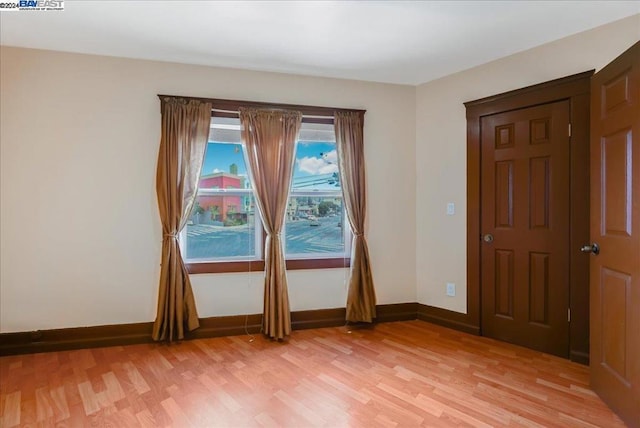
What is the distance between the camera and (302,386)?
7.74 ft

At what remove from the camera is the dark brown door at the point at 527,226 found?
2793 millimetres

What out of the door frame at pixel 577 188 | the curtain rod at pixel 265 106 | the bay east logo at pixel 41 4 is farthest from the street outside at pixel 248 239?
the door frame at pixel 577 188

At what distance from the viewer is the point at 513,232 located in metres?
3.08

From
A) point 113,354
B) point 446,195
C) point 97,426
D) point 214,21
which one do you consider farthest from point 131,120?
point 446,195

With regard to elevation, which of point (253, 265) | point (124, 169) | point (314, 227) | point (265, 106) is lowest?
point (253, 265)

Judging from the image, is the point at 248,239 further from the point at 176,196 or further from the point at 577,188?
the point at 577,188

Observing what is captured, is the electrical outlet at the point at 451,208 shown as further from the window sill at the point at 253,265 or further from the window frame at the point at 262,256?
the window sill at the point at 253,265

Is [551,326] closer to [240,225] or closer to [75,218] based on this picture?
[240,225]

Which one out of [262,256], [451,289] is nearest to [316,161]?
[262,256]

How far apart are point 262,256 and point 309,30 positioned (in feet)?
6.85

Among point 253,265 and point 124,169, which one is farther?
point 253,265

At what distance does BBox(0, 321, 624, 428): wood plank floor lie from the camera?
1.99m

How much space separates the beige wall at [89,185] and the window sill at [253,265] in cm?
9

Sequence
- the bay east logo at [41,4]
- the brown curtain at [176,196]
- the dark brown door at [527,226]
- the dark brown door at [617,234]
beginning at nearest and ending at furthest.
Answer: the dark brown door at [617,234] < the bay east logo at [41,4] < the dark brown door at [527,226] < the brown curtain at [176,196]
